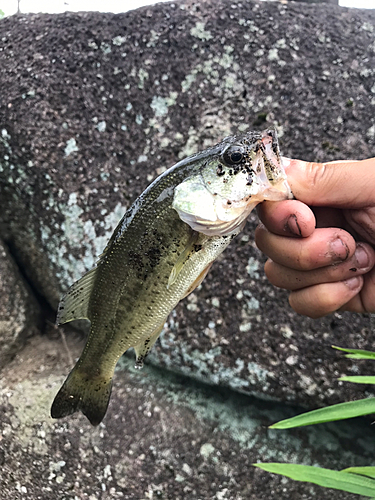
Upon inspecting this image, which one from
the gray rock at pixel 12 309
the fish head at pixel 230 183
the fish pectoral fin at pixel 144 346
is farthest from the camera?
the gray rock at pixel 12 309

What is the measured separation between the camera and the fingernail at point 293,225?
3.86 ft

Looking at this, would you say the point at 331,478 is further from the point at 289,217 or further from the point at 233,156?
the point at 233,156

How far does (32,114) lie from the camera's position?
1.98 m

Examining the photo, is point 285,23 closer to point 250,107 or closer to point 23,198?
point 250,107

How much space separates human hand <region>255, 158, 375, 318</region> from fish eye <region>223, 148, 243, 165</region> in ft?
0.64

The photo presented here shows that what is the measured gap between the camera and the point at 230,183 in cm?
109

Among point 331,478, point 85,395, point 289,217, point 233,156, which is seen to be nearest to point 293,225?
point 289,217

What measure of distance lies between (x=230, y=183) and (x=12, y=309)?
1.54 meters

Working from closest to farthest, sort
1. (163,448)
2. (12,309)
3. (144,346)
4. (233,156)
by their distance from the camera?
(233,156) → (144,346) → (163,448) → (12,309)

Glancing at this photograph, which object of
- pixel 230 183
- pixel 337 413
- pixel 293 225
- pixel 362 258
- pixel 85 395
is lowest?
pixel 337 413

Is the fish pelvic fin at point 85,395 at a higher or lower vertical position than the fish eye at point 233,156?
lower

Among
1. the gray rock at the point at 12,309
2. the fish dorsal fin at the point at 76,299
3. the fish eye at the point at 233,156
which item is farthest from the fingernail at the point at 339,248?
the gray rock at the point at 12,309

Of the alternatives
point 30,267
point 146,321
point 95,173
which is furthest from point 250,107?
point 30,267

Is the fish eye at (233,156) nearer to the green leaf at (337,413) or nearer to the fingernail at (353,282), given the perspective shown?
the fingernail at (353,282)
